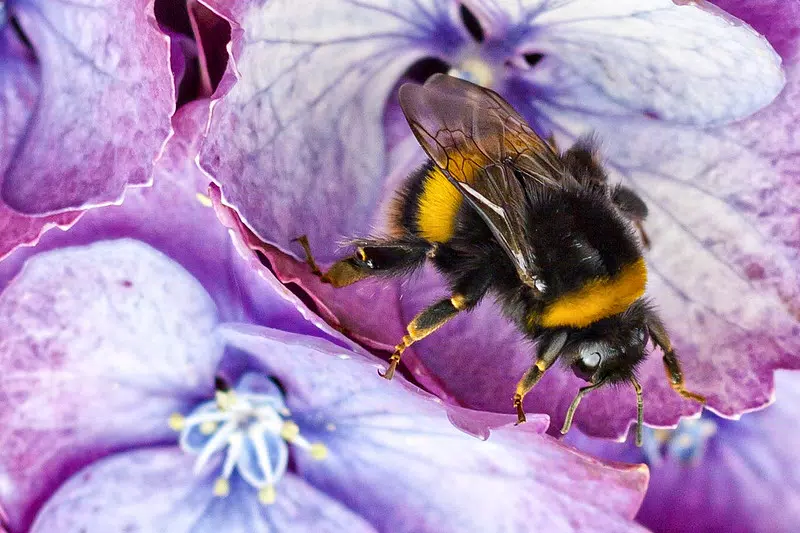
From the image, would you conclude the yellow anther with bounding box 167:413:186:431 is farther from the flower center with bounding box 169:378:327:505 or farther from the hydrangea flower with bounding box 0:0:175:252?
the hydrangea flower with bounding box 0:0:175:252

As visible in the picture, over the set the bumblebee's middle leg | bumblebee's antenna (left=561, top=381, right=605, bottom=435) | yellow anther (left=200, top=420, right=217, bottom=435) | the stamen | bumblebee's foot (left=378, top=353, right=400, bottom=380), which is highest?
the stamen

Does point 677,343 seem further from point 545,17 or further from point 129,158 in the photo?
point 129,158

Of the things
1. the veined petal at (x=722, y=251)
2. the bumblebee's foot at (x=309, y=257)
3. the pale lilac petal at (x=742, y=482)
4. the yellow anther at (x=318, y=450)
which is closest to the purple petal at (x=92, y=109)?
the bumblebee's foot at (x=309, y=257)

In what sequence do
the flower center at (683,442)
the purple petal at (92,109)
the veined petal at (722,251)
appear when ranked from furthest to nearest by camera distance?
the flower center at (683,442), the veined petal at (722,251), the purple petal at (92,109)

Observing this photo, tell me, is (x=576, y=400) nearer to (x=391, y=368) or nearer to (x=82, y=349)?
(x=391, y=368)

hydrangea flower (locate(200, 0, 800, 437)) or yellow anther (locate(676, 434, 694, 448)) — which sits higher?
hydrangea flower (locate(200, 0, 800, 437))

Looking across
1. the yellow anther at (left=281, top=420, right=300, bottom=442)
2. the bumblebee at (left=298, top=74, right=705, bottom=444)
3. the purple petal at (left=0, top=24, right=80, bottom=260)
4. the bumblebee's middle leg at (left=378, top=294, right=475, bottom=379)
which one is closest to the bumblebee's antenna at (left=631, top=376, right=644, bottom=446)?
the bumblebee at (left=298, top=74, right=705, bottom=444)

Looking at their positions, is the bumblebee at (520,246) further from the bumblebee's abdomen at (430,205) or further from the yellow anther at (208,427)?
the yellow anther at (208,427)
